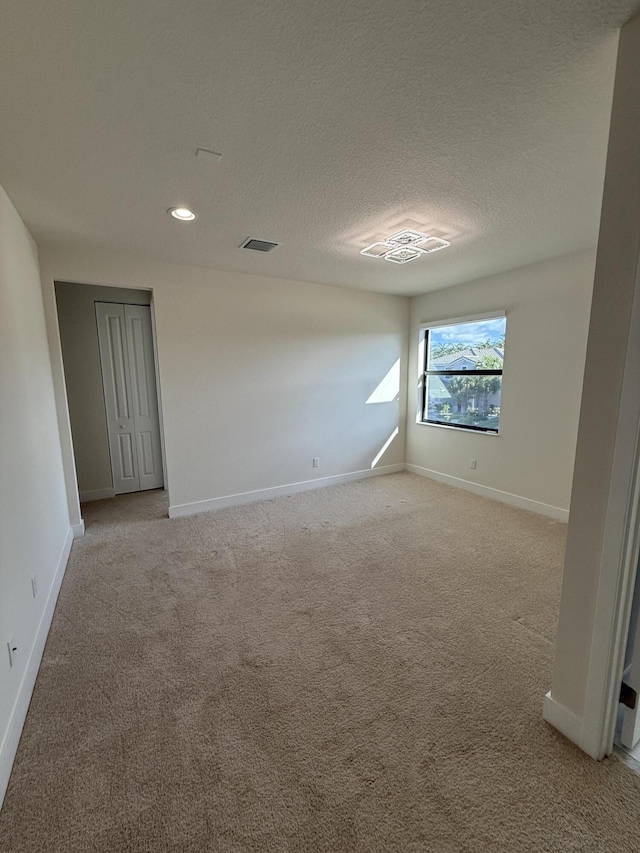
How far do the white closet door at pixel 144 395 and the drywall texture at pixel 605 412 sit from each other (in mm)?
4569

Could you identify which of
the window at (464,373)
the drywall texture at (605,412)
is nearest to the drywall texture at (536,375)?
the window at (464,373)

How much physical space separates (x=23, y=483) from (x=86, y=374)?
2706mm

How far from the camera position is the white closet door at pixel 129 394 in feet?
14.2

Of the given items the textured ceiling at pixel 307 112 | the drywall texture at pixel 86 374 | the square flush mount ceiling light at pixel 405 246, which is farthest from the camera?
the drywall texture at pixel 86 374

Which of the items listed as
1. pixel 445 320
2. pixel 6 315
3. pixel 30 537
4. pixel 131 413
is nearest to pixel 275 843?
pixel 30 537

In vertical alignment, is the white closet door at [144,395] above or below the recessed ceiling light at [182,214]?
below

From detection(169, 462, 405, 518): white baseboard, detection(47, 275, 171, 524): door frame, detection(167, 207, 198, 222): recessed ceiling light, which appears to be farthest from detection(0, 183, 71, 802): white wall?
detection(169, 462, 405, 518): white baseboard

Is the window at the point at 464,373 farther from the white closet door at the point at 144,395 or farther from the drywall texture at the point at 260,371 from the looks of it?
the white closet door at the point at 144,395

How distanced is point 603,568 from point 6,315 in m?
2.99

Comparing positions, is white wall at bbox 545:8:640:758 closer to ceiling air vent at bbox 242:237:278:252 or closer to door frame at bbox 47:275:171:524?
ceiling air vent at bbox 242:237:278:252

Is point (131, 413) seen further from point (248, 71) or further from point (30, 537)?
point (248, 71)

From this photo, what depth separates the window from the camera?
4109 millimetres

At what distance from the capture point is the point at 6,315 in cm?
195

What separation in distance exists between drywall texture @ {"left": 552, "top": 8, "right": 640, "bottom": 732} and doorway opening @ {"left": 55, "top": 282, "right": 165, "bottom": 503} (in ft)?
12.9
